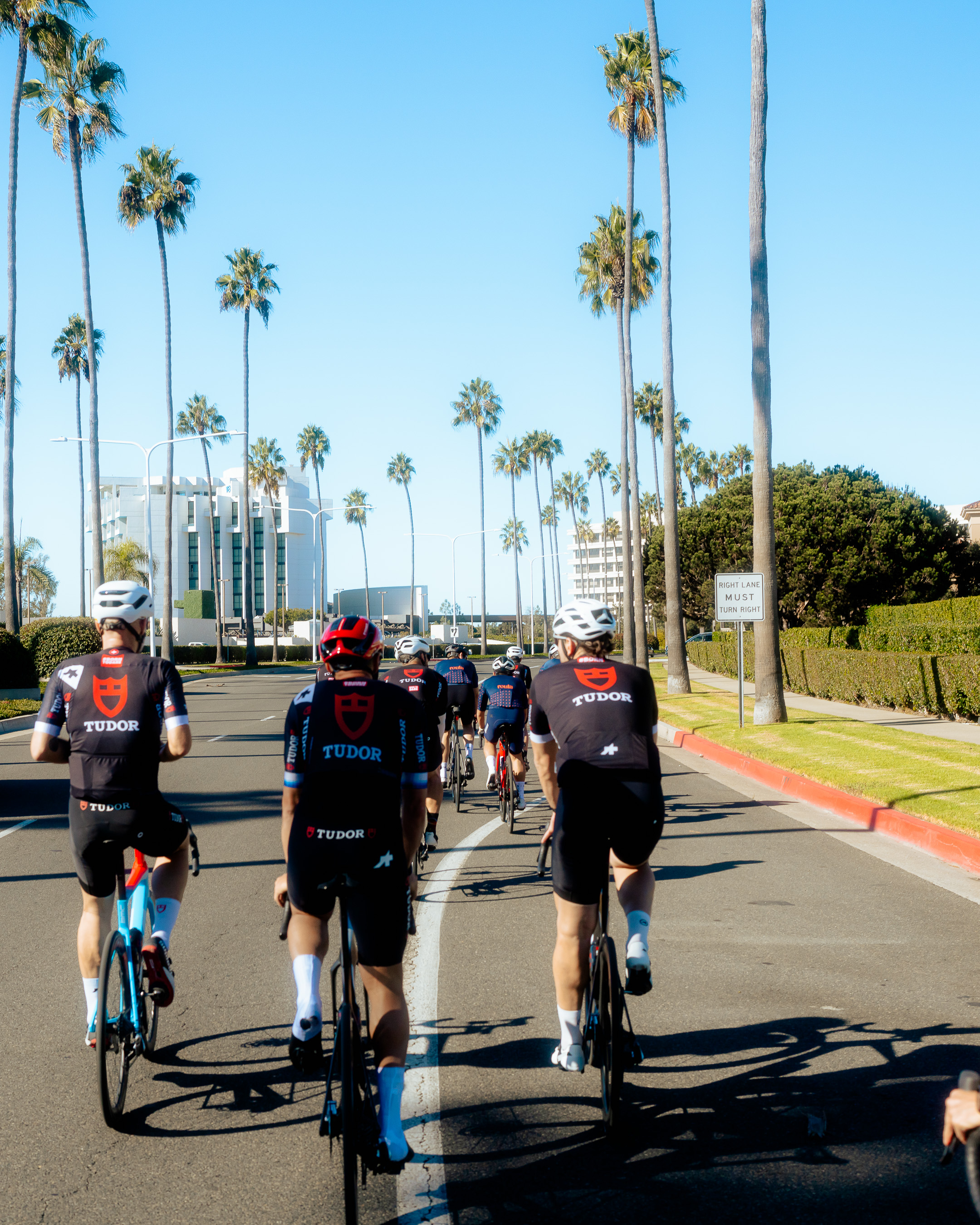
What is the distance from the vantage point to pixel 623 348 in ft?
127

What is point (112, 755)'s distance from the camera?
452 cm

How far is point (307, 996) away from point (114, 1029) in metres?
1.09

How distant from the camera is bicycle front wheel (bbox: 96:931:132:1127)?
13.6ft

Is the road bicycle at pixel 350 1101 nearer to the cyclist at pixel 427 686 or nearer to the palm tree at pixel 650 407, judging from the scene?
the cyclist at pixel 427 686

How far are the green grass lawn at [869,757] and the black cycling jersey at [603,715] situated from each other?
6.50 m

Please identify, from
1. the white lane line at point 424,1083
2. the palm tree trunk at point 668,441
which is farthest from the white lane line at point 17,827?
the palm tree trunk at point 668,441

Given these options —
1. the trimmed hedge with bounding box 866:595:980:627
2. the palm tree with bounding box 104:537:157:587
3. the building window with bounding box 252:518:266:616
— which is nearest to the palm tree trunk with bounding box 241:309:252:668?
the palm tree with bounding box 104:537:157:587

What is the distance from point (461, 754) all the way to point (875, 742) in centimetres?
735

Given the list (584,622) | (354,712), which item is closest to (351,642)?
(354,712)

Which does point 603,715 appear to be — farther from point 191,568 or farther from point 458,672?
point 191,568

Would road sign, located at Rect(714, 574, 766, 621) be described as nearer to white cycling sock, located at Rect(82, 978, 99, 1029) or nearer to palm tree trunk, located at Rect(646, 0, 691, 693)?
palm tree trunk, located at Rect(646, 0, 691, 693)

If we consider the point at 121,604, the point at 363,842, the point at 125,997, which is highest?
the point at 121,604

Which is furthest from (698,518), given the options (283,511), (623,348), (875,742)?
(283,511)

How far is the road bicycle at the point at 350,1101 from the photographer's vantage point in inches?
129
